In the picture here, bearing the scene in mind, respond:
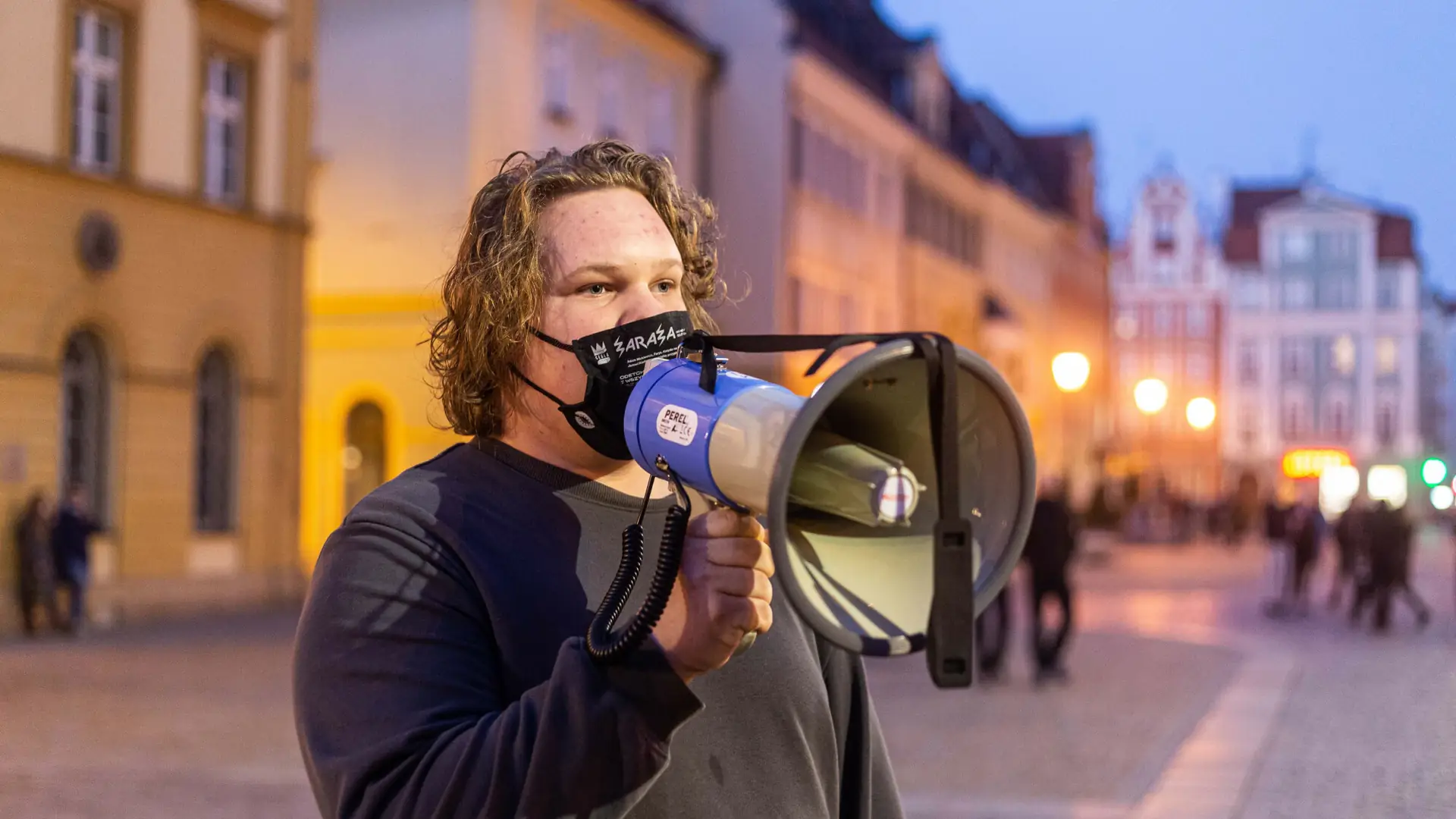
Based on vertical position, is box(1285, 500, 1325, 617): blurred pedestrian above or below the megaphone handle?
below

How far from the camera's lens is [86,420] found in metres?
17.4

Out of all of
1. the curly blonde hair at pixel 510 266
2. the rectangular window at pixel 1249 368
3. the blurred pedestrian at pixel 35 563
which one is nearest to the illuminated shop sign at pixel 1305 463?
the rectangular window at pixel 1249 368

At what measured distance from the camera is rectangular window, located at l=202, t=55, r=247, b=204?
66.6 ft

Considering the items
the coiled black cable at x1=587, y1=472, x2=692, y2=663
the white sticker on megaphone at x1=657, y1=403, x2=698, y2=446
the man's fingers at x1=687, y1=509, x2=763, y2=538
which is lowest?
the coiled black cable at x1=587, y1=472, x2=692, y2=663

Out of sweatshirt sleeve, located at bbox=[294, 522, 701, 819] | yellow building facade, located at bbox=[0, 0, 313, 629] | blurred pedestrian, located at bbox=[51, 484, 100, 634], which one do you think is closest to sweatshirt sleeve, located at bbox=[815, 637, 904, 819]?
sweatshirt sleeve, located at bbox=[294, 522, 701, 819]

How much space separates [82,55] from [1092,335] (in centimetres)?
5360

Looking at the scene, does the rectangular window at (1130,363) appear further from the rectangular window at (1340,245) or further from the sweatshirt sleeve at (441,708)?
the sweatshirt sleeve at (441,708)

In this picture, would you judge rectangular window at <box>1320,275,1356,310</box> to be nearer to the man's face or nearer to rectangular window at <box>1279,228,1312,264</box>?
rectangular window at <box>1279,228,1312,264</box>

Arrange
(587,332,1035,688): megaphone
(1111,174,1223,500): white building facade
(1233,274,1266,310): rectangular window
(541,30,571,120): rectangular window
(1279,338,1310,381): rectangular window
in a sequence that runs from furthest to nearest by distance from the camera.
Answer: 1. (1279,338,1310,381): rectangular window
2. (1233,274,1266,310): rectangular window
3. (1111,174,1223,500): white building facade
4. (541,30,571,120): rectangular window
5. (587,332,1035,688): megaphone

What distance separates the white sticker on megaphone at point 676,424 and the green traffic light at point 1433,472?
16.9 m

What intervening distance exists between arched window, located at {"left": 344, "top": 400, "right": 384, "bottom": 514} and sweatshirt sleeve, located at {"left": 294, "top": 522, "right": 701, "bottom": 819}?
2535cm

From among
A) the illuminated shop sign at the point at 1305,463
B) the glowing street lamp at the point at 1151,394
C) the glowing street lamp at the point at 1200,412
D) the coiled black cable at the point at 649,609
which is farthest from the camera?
Answer: the illuminated shop sign at the point at 1305,463

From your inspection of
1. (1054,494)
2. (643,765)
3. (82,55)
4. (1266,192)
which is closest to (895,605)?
(643,765)

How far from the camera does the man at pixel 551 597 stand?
1.69 metres
